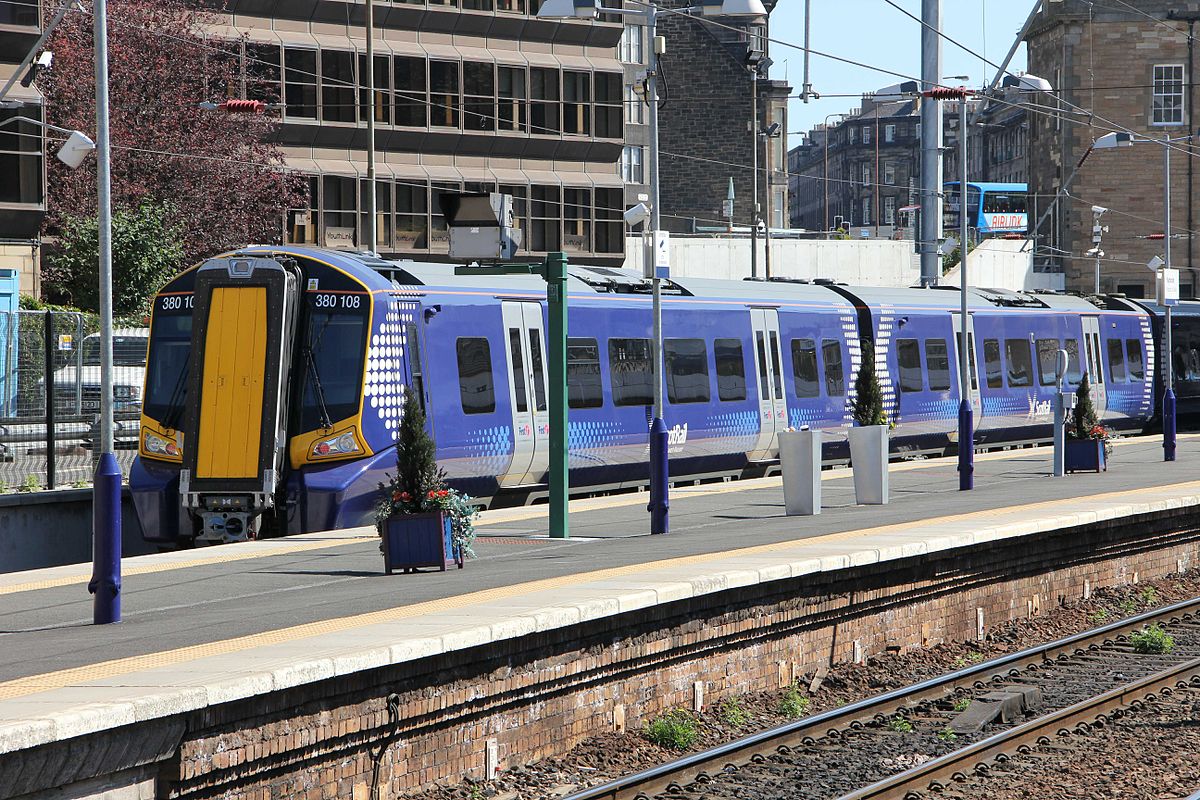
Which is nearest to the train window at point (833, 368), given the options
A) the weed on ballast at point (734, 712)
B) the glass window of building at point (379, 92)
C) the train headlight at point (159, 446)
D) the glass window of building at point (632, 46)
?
the train headlight at point (159, 446)

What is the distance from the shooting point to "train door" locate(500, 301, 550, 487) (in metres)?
22.4

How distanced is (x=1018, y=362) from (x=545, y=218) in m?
22.7

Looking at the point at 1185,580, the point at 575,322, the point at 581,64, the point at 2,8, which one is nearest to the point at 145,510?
the point at 575,322

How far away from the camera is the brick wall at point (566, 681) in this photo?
8.92 meters

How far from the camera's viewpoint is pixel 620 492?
2592 cm

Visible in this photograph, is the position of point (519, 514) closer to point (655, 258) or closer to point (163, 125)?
point (655, 258)

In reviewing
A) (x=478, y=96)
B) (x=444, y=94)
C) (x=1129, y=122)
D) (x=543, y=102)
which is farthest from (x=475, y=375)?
(x=1129, y=122)

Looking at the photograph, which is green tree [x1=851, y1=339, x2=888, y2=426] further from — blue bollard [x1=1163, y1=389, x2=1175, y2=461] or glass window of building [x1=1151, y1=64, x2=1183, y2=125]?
glass window of building [x1=1151, y1=64, x2=1183, y2=125]

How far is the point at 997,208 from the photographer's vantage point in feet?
292

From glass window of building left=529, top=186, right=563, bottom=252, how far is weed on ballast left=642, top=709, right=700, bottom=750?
43620mm

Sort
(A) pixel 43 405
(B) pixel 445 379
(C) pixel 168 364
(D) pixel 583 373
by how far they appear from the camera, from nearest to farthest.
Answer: (C) pixel 168 364, (B) pixel 445 379, (A) pixel 43 405, (D) pixel 583 373

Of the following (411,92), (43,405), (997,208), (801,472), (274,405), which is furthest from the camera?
(997,208)

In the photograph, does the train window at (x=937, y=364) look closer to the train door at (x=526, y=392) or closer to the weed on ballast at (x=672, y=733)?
the train door at (x=526, y=392)

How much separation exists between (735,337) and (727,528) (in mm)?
8906
